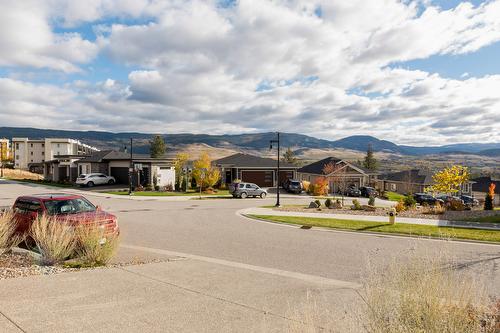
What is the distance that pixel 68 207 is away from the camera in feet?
41.0

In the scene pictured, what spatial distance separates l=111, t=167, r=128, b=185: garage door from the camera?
48312mm

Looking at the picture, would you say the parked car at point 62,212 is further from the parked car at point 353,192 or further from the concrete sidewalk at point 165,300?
the parked car at point 353,192

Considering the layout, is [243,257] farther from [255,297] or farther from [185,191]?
[185,191]

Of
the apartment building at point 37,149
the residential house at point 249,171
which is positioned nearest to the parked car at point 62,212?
the residential house at point 249,171

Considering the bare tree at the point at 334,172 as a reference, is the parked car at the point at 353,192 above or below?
below

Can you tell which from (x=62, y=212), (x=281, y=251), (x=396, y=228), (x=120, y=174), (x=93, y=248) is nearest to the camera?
(x=93, y=248)

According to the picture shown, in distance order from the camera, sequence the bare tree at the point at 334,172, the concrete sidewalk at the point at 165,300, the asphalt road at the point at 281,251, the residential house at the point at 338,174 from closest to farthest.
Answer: the concrete sidewalk at the point at 165,300
the asphalt road at the point at 281,251
the bare tree at the point at 334,172
the residential house at the point at 338,174

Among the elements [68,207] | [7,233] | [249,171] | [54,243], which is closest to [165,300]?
[54,243]

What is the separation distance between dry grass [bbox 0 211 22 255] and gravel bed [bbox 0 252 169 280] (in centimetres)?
24

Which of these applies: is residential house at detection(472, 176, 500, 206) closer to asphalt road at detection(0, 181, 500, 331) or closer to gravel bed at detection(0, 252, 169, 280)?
asphalt road at detection(0, 181, 500, 331)

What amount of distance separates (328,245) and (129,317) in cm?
923

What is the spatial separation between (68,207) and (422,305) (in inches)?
448

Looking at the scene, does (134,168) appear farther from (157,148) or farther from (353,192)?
(157,148)

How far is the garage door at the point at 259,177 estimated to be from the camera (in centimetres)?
5316
